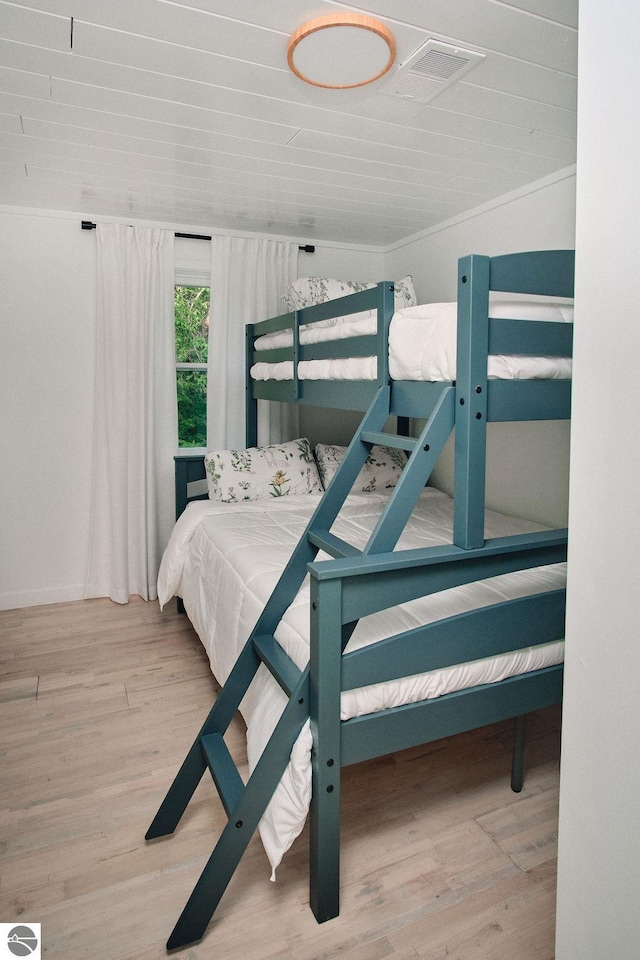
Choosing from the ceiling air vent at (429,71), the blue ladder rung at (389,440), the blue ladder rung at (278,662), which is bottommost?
the blue ladder rung at (278,662)

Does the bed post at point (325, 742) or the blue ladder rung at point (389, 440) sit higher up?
the blue ladder rung at point (389, 440)

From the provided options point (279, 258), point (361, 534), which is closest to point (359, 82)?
point (361, 534)

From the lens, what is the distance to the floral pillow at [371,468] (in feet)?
11.3

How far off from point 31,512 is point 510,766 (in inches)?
108

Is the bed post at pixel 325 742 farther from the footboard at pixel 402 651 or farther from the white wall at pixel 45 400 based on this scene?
the white wall at pixel 45 400

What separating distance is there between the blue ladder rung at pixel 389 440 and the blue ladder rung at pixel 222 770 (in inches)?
37.5

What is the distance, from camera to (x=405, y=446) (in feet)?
5.42

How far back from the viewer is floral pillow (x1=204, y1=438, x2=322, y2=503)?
3.23m

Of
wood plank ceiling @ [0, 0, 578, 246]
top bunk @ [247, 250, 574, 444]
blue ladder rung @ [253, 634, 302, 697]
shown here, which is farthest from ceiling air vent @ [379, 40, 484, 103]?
blue ladder rung @ [253, 634, 302, 697]

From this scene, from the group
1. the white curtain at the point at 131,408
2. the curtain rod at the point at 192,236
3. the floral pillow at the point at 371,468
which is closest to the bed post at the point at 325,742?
the floral pillow at the point at 371,468

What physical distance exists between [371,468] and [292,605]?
1.72 meters

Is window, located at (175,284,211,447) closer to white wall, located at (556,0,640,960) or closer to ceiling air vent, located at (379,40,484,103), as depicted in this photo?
ceiling air vent, located at (379,40,484,103)

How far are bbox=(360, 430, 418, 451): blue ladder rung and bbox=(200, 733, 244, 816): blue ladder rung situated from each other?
95cm

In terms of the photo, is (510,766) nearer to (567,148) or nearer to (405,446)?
(405,446)
